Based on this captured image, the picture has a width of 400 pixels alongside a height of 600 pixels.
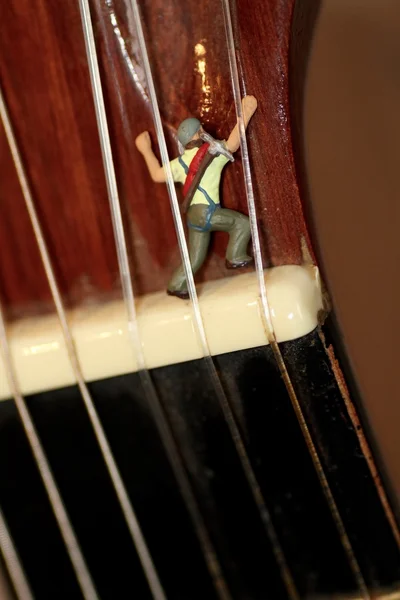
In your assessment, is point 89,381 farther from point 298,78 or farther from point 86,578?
point 298,78

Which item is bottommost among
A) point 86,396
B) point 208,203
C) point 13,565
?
point 13,565

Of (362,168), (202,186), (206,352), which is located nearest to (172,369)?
(206,352)

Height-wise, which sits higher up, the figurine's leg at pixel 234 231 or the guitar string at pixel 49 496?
the figurine's leg at pixel 234 231

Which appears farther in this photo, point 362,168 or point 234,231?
point 362,168

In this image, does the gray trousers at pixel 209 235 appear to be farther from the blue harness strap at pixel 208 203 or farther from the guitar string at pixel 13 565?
the guitar string at pixel 13 565

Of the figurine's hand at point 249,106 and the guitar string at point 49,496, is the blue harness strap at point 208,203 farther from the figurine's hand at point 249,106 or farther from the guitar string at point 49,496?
the guitar string at point 49,496

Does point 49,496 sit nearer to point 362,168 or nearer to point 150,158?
point 150,158

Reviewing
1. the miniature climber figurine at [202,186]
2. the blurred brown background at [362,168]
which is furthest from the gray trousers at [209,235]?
the blurred brown background at [362,168]

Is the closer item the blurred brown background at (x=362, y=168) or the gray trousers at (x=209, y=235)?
the gray trousers at (x=209, y=235)

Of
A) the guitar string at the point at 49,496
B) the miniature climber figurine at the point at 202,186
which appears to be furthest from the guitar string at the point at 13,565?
the miniature climber figurine at the point at 202,186
